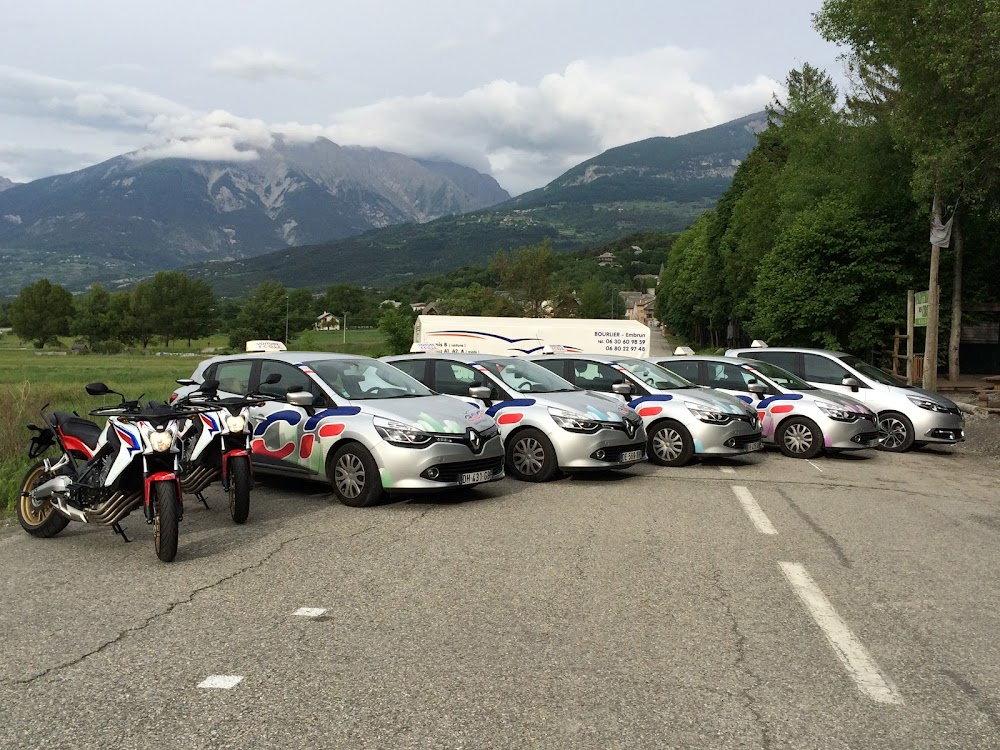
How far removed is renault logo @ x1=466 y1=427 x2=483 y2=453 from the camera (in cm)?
906

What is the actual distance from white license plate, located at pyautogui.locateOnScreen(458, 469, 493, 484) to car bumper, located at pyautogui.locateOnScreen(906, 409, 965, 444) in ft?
30.6

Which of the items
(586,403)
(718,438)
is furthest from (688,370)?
(586,403)

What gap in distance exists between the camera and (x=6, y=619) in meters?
5.21

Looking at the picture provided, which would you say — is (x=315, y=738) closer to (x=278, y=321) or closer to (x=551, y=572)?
(x=551, y=572)

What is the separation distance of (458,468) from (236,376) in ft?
9.95

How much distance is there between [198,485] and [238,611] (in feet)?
9.90

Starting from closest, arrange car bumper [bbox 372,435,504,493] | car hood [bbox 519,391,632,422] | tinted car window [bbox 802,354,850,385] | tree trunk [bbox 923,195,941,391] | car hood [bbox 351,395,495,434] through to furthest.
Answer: car bumper [bbox 372,435,504,493] < car hood [bbox 351,395,495,434] < car hood [bbox 519,391,632,422] < tinted car window [bbox 802,354,850,385] < tree trunk [bbox 923,195,941,391]

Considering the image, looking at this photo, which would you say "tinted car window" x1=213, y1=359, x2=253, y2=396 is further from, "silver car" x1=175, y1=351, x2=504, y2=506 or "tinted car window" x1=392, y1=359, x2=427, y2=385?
"tinted car window" x1=392, y1=359, x2=427, y2=385

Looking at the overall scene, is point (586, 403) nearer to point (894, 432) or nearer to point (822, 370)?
point (822, 370)

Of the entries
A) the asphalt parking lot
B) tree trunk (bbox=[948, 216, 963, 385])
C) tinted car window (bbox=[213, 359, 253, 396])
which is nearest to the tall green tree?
tree trunk (bbox=[948, 216, 963, 385])

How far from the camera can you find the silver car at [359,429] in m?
8.73

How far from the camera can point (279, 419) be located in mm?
9695

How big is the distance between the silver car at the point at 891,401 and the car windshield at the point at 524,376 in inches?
235

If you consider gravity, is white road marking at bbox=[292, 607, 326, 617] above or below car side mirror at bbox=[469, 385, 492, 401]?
below
